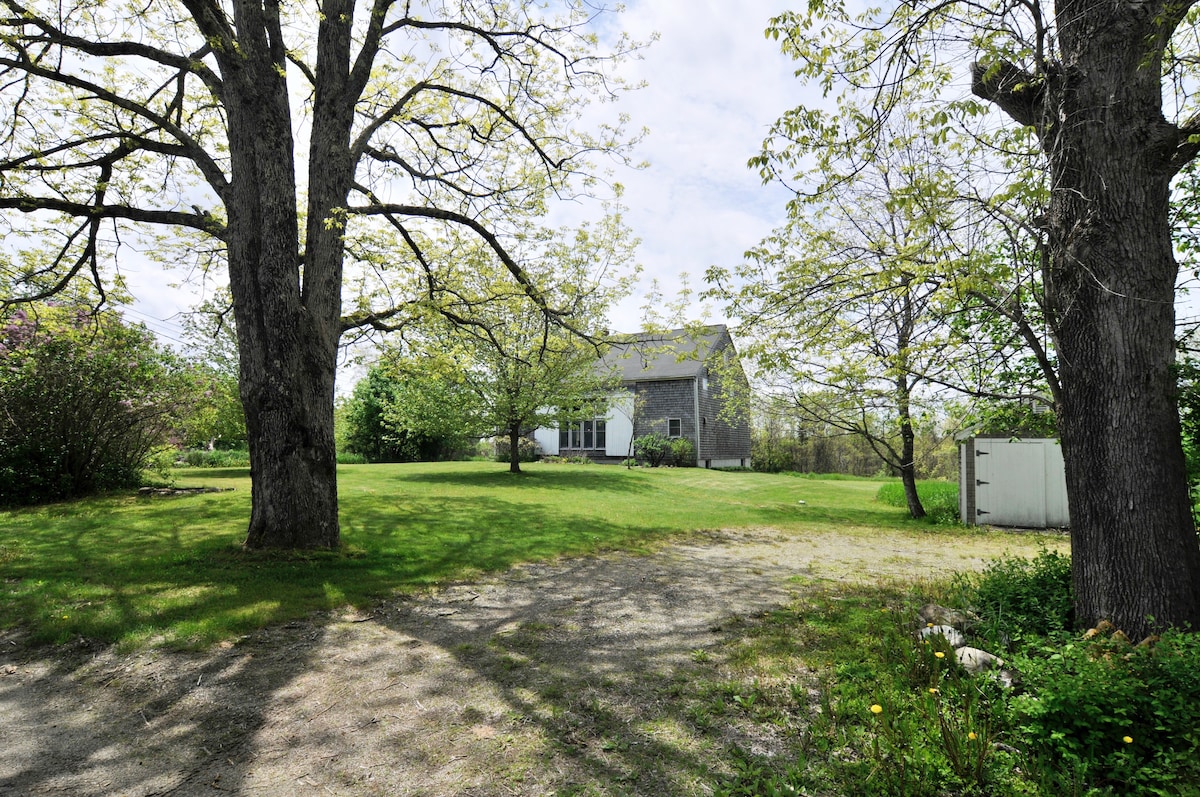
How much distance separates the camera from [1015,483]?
12008 mm

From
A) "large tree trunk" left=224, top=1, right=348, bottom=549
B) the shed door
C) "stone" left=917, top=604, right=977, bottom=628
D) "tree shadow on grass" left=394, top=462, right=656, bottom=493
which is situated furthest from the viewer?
"tree shadow on grass" left=394, top=462, right=656, bottom=493

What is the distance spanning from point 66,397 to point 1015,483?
19085mm

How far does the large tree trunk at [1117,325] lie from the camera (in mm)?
3908

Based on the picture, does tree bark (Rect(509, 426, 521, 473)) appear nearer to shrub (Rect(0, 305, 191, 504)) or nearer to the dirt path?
shrub (Rect(0, 305, 191, 504))

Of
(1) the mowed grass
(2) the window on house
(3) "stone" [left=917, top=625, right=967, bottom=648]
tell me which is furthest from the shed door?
(2) the window on house

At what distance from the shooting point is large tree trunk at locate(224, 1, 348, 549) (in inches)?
273

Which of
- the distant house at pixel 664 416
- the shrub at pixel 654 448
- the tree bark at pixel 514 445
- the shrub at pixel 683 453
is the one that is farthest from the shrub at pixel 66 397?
the shrub at pixel 683 453

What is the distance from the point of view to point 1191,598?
3.84 m

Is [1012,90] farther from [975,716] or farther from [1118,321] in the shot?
[975,716]

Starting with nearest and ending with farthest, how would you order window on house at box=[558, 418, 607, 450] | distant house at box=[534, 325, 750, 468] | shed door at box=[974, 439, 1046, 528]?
A: 1. shed door at box=[974, 439, 1046, 528]
2. distant house at box=[534, 325, 750, 468]
3. window on house at box=[558, 418, 607, 450]

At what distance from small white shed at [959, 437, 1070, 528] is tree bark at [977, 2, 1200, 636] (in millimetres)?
8718

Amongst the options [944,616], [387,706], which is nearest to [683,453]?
[944,616]

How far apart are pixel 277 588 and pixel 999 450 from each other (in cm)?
1336

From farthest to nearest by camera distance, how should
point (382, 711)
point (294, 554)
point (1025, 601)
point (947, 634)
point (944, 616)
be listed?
point (294, 554), point (944, 616), point (1025, 601), point (947, 634), point (382, 711)
